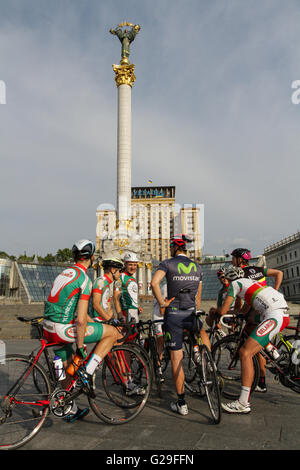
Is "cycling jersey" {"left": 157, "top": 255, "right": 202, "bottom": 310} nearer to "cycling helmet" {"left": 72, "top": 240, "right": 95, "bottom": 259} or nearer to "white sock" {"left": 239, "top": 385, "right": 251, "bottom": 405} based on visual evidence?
"cycling helmet" {"left": 72, "top": 240, "right": 95, "bottom": 259}

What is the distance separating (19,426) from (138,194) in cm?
13959

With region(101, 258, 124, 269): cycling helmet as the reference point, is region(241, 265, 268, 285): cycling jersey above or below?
below

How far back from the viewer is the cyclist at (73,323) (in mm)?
4240

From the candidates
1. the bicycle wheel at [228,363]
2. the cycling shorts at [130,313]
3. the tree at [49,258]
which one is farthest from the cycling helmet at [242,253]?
the tree at [49,258]

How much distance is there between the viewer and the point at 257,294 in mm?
5141

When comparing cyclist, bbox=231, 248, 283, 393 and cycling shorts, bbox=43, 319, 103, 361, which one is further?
cyclist, bbox=231, 248, 283, 393

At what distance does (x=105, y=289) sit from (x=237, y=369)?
10.1 ft

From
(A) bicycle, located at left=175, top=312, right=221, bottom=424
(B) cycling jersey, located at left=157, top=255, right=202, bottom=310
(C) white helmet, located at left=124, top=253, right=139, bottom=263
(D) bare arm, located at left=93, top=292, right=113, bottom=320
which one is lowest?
(A) bicycle, located at left=175, top=312, right=221, bottom=424

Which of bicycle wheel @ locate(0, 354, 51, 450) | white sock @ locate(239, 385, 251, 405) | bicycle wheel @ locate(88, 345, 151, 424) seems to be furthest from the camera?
white sock @ locate(239, 385, 251, 405)

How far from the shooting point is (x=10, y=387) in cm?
390

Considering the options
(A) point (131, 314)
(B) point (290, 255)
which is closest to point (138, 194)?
(B) point (290, 255)

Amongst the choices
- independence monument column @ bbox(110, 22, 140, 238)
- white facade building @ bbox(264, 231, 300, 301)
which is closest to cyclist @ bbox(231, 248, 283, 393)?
independence monument column @ bbox(110, 22, 140, 238)

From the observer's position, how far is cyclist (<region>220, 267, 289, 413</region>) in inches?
186
